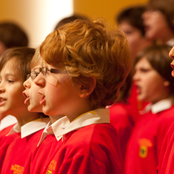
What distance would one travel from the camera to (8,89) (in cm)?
158

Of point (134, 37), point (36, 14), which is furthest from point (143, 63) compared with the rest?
point (36, 14)

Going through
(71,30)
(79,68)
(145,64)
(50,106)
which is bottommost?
(145,64)

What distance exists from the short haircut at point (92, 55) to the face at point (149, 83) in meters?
1.04

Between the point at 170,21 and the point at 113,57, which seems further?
the point at 170,21

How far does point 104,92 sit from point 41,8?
12.0 ft

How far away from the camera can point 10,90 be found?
1.58 metres

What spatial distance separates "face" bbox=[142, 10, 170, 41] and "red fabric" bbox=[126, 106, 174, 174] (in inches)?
45.5

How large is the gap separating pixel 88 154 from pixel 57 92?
0.29 metres

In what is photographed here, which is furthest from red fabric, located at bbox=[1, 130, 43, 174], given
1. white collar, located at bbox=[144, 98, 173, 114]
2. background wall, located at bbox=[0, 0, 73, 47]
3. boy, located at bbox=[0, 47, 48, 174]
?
background wall, located at bbox=[0, 0, 73, 47]

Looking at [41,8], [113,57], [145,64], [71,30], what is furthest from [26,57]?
[41,8]

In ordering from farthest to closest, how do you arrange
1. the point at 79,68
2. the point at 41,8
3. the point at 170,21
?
the point at 41,8
the point at 170,21
the point at 79,68

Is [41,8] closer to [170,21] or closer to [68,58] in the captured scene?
[170,21]

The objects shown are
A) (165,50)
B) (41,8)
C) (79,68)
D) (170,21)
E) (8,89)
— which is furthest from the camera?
(41,8)

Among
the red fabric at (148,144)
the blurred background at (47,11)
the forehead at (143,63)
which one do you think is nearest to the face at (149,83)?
the forehead at (143,63)
